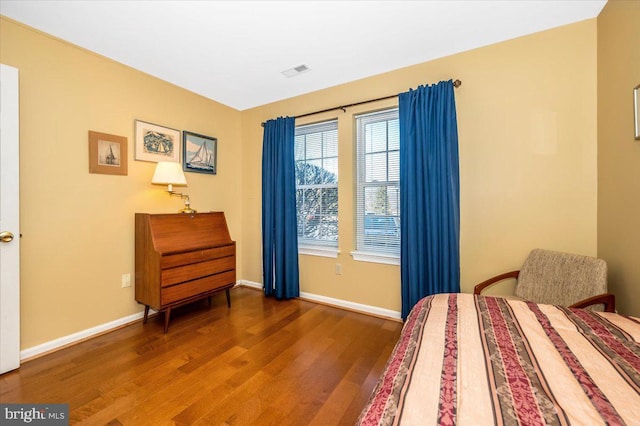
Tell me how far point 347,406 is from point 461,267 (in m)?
1.58

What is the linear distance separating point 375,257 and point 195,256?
6.12 feet

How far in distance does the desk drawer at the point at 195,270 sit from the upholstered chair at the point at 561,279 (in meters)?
2.47

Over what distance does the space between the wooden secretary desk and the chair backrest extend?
2.79 meters

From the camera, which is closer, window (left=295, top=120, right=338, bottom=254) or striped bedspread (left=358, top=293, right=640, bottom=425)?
striped bedspread (left=358, top=293, right=640, bottom=425)

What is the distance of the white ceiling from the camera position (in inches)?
75.5

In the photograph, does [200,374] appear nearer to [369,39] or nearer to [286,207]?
[286,207]

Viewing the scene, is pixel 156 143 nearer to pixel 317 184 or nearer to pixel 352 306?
pixel 317 184

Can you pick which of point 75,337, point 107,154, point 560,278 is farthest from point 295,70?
point 75,337

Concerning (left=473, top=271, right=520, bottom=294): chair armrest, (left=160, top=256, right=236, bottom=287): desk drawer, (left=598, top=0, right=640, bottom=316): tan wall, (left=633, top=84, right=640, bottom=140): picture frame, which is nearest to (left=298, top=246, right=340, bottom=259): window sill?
(left=160, top=256, right=236, bottom=287): desk drawer

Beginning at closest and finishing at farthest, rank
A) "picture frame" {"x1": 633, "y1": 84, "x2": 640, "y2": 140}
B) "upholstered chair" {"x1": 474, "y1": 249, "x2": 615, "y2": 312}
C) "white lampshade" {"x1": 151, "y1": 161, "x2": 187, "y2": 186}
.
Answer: "picture frame" {"x1": 633, "y1": 84, "x2": 640, "y2": 140}, "upholstered chair" {"x1": 474, "y1": 249, "x2": 615, "y2": 312}, "white lampshade" {"x1": 151, "y1": 161, "x2": 187, "y2": 186}

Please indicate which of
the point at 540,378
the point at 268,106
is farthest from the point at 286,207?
the point at 540,378

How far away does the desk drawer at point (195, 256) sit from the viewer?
2.48 m

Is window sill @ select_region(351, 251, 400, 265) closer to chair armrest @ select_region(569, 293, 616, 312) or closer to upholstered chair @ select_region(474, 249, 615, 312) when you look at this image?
upholstered chair @ select_region(474, 249, 615, 312)

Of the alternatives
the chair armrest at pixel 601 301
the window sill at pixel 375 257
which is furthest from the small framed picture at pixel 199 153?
the chair armrest at pixel 601 301
